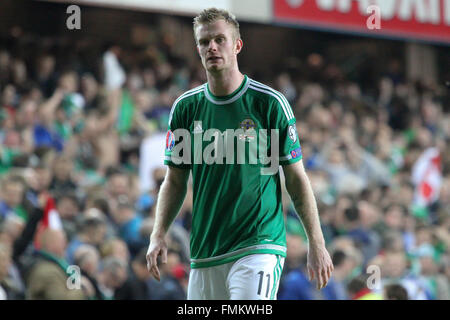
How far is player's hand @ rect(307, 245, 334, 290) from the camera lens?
400cm

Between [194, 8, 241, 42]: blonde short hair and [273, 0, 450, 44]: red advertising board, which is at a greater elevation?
[273, 0, 450, 44]: red advertising board

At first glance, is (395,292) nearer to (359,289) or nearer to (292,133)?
(359,289)

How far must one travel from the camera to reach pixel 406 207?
34.3ft

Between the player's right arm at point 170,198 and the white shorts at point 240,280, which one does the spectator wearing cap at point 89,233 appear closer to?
the player's right arm at point 170,198

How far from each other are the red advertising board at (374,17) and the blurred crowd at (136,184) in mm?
1301

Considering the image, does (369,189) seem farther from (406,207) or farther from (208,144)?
(208,144)

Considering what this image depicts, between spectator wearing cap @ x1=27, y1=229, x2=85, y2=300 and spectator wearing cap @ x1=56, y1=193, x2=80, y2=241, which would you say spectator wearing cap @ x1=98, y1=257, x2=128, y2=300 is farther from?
spectator wearing cap @ x1=56, y1=193, x2=80, y2=241

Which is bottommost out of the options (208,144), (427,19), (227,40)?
(208,144)

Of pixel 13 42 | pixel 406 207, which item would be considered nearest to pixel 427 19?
pixel 406 207

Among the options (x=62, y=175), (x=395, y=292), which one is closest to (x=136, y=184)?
(x=62, y=175)

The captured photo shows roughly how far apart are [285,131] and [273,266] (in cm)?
71

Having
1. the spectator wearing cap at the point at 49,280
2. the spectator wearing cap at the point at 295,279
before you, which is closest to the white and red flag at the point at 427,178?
the spectator wearing cap at the point at 295,279

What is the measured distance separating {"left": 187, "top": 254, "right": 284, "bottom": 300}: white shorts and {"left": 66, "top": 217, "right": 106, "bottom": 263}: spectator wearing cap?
3.17 meters

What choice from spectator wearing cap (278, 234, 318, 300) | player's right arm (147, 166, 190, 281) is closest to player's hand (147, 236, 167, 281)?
player's right arm (147, 166, 190, 281)
